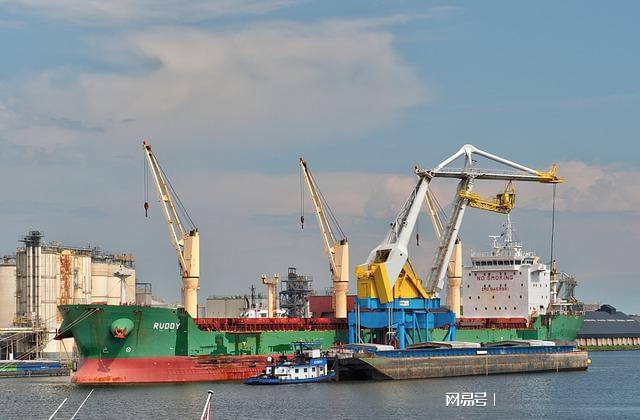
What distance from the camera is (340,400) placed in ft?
182

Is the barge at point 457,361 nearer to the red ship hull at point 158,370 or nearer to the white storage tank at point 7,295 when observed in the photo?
the red ship hull at point 158,370

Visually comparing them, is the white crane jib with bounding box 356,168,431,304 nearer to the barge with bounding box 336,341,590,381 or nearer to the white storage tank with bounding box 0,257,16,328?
the barge with bounding box 336,341,590,381

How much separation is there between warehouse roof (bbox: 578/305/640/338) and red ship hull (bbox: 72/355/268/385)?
98.2 m

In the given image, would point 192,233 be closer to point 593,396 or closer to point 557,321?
point 593,396

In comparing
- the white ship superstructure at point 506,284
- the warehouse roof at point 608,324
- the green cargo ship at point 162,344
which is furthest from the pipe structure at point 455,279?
the warehouse roof at point 608,324

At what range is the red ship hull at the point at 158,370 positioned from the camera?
63.0m

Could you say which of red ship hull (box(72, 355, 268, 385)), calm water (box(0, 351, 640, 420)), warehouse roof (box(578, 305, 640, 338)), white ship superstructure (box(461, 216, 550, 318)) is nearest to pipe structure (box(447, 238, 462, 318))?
white ship superstructure (box(461, 216, 550, 318))

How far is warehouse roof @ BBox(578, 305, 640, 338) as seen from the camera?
522ft

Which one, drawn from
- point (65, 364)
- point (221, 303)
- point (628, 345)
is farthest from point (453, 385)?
point (628, 345)

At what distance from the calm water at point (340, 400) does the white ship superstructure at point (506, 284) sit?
21106 mm

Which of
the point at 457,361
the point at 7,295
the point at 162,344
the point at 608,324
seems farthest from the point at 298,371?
the point at 608,324

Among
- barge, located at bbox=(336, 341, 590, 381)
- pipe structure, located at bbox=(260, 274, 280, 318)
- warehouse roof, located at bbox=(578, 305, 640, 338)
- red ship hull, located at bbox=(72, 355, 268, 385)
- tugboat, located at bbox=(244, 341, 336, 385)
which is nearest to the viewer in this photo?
red ship hull, located at bbox=(72, 355, 268, 385)

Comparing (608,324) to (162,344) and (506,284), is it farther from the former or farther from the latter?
(162,344)

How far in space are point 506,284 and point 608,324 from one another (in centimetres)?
7649
